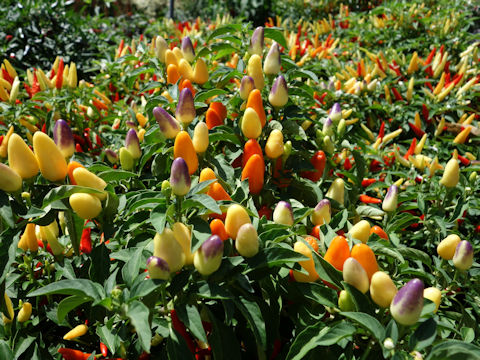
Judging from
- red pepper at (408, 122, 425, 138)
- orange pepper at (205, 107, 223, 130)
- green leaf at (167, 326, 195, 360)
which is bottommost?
red pepper at (408, 122, 425, 138)

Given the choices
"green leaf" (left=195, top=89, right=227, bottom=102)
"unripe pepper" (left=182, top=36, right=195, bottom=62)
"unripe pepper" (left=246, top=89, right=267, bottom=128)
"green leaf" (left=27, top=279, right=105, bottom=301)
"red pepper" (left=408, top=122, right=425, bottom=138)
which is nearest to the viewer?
"green leaf" (left=27, top=279, right=105, bottom=301)

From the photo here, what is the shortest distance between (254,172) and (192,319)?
54 cm

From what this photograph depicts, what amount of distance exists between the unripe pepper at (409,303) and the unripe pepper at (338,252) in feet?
0.67

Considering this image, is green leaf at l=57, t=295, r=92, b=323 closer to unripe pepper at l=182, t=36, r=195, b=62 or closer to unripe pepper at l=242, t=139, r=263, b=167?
unripe pepper at l=242, t=139, r=263, b=167

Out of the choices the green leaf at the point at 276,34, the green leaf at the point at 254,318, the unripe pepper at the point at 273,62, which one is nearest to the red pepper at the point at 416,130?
the green leaf at the point at 276,34

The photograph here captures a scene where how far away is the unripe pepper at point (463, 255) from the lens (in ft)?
3.65

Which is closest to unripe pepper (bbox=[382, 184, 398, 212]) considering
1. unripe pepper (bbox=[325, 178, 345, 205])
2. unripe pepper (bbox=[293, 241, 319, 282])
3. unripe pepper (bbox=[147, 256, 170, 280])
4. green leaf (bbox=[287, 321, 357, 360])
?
unripe pepper (bbox=[325, 178, 345, 205])

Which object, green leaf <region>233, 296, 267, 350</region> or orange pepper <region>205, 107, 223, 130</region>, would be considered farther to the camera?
orange pepper <region>205, 107, 223, 130</region>

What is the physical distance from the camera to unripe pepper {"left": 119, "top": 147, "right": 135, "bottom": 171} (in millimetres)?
1349

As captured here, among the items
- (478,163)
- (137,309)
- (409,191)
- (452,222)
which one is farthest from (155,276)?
(478,163)

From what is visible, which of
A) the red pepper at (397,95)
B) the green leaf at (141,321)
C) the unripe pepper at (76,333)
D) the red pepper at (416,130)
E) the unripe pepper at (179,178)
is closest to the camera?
the green leaf at (141,321)

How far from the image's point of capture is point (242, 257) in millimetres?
969

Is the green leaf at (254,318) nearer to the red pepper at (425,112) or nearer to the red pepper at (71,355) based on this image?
the red pepper at (71,355)

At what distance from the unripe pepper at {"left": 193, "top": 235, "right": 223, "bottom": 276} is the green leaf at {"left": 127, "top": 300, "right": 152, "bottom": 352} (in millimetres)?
139
